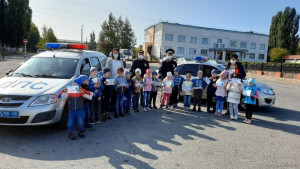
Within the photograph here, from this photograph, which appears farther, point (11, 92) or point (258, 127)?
point (258, 127)

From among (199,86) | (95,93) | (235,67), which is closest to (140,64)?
(199,86)

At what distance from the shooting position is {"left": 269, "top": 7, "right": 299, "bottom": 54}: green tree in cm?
5444

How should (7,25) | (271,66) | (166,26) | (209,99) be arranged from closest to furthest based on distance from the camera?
(209,99), (271,66), (7,25), (166,26)

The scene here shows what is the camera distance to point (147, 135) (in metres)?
5.12

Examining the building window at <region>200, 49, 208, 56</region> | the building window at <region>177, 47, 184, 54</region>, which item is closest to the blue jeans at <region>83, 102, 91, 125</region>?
the building window at <region>177, 47, 184, 54</region>

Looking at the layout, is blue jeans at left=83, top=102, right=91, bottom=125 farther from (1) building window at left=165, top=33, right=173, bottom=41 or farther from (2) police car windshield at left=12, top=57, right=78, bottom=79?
(1) building window at left=165, top=33, right=173, bottom=41

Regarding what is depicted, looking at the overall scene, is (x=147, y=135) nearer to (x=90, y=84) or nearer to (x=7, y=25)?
(x=90, y=84)

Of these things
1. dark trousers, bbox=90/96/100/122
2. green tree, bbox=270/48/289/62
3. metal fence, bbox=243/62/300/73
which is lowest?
dark trousers, bbox=90/96/100/122

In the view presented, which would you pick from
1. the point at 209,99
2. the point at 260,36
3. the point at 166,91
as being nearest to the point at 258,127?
the point at 209,99

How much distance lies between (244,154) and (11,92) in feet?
15.1

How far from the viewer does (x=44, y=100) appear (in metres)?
4.54

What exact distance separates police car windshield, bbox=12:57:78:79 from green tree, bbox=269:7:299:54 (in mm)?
60865

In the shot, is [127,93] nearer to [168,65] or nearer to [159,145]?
[168,65]

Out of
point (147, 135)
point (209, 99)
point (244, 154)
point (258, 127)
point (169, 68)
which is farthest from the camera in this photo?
point (169, 68)
